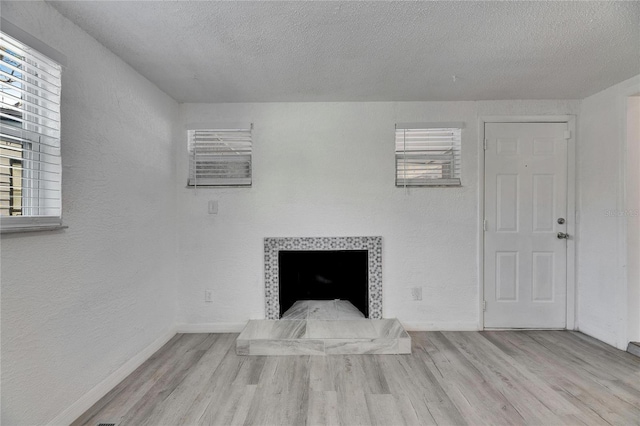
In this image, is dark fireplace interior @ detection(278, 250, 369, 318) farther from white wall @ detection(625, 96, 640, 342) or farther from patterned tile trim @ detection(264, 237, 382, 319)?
white wall @ detection(625, 96, 640, 342)

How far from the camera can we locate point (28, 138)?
4.85 feet

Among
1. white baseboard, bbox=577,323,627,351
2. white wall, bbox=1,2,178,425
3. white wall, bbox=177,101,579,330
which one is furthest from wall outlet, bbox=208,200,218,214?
white baseboard, bbox=577,323,627,351

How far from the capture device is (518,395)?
194 cm

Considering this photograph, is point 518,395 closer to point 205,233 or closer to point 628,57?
point 628,57

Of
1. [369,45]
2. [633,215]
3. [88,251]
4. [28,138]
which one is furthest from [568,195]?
[28,138]

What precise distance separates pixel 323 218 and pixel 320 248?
305 mm

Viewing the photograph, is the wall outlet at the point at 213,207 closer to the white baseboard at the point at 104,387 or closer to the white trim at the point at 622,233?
the white baseboard at the point at 104,387

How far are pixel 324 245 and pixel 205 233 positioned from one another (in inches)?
47.8

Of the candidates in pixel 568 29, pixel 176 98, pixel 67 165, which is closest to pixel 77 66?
pixel 67 165

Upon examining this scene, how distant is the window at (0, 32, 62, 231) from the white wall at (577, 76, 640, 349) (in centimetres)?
410

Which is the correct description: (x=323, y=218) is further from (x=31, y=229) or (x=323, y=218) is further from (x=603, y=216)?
(x=603, y=216)

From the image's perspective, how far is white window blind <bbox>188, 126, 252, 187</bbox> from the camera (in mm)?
3006

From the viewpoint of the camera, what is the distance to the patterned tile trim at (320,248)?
2984 mm

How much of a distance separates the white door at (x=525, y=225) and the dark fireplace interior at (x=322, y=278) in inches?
50.5
